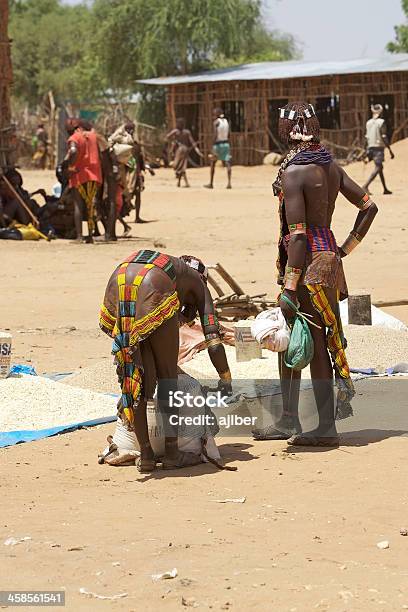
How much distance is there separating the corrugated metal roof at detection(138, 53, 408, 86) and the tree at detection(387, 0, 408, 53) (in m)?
12.1

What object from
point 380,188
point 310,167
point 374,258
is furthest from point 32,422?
point 380,188

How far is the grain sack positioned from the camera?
567 cm

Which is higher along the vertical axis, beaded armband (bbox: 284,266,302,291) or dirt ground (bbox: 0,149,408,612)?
beaded armband (bbox: 284,266,302,291)

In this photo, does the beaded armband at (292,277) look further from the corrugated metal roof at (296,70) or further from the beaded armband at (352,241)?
the corrugated metal roof at (296,70)

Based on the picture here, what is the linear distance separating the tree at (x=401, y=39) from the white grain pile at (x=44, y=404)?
39828mm

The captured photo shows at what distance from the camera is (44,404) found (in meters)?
6.77

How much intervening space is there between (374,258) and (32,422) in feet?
26.7

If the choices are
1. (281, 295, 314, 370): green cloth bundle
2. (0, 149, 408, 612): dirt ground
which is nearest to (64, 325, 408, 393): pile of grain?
(0, 149, 408, 612): dirt ground

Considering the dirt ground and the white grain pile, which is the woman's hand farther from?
the white grain pile

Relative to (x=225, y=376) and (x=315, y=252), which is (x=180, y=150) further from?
(x=225, y=376)

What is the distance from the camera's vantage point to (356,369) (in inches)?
298

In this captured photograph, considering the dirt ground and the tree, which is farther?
the tree

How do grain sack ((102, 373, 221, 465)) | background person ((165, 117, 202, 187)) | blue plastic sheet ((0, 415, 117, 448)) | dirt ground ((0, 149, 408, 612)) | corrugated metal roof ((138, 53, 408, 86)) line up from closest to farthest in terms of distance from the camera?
1. dirt ground ((0, 149, 408, 612))
2. grain sack ((102, 373, 221, 465))
3. blue plastic sheet ((0, 415, 117, 448))
4. background person ((165, 117, 202, 187))
5. corrugated metal roof ((138, 53, 408, 86))

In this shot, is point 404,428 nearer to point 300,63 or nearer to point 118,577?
point 118,577
